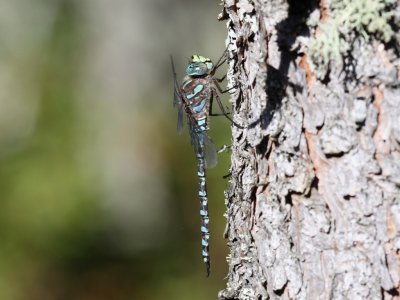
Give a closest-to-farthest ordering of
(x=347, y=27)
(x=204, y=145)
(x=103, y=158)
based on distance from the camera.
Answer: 1. (x=347, y=27)
2. (x=204, y=145)
3. (x=103, y=158)

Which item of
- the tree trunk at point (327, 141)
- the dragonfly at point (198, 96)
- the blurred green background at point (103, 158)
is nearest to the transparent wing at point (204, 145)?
the dragonfly at point (198, 96)

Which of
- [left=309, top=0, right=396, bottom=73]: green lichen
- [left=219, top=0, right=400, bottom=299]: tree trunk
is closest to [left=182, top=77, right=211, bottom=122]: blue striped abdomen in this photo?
[left=219, top=0, right=400, bottom=299]: tree trunk

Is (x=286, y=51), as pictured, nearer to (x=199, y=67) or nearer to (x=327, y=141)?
(x=327, y=141)

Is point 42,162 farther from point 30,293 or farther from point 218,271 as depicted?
point 218,271

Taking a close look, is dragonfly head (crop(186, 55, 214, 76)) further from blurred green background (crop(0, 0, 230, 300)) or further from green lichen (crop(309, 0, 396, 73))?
green lichen (crop(309, 0, 396, 73))

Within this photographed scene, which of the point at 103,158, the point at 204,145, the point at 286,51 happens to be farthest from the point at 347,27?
the point at 103,158

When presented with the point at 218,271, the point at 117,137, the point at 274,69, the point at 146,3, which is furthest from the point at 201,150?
the point at 146,3
